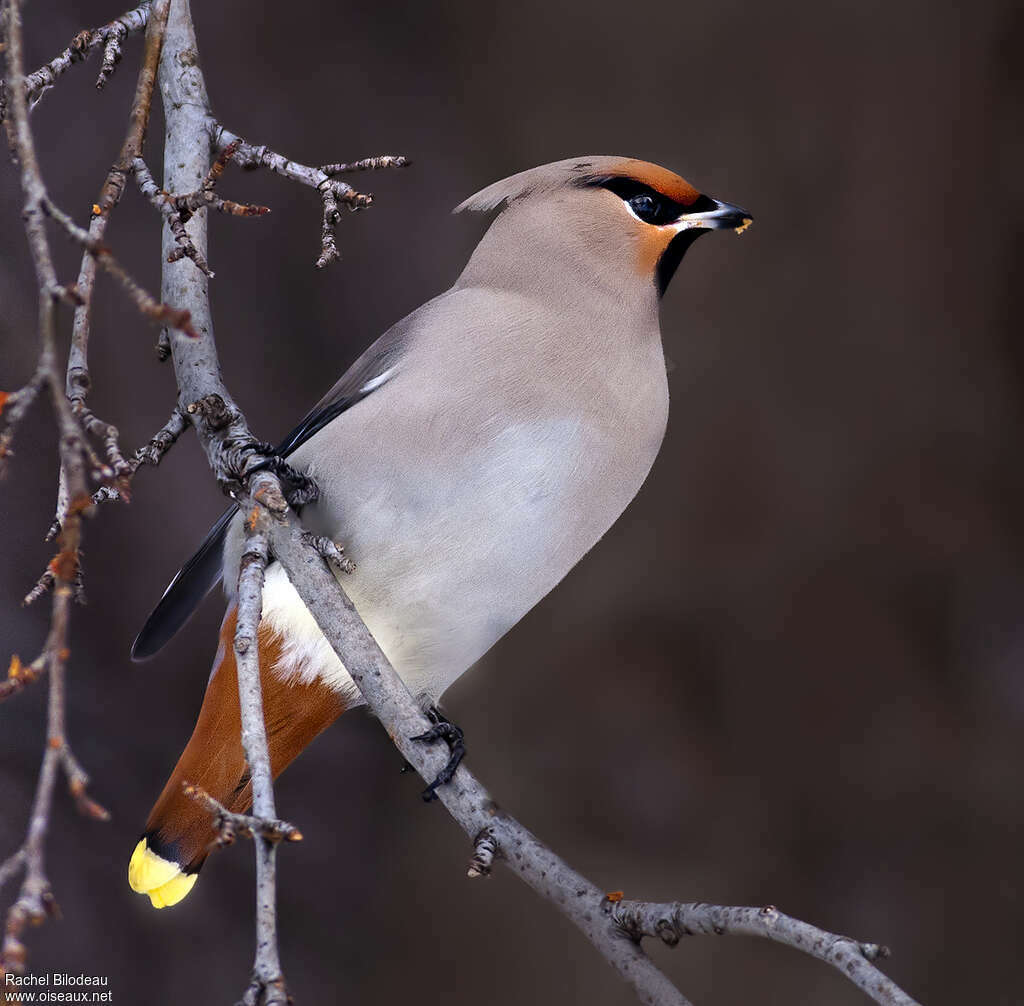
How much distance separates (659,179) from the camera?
2578 mm

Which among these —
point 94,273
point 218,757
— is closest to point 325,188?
point 94,273

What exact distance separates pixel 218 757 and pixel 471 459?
0.74m

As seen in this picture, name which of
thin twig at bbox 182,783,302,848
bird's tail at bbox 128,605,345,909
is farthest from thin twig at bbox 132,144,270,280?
bird's tail at bbox 128,605,345,909

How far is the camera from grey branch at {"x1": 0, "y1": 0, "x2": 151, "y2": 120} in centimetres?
205

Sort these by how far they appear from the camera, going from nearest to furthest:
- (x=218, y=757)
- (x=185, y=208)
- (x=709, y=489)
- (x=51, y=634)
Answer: (x=51, y=634) < (x=185, y=208) < (x=218, y=757) < (x=709, y=489)

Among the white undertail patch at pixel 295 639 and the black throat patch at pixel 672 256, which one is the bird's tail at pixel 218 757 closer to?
the white undertail patch at pixel 295 639

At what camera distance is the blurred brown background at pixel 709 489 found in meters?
3.46

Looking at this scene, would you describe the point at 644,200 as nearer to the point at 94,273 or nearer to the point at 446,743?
the point at 446,743

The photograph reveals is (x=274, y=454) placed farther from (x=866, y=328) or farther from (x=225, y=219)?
(x=866, y=328)

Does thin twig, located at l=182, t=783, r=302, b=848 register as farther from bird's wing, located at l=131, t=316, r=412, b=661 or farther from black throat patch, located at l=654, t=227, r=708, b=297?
black throat patch, located at l=654, t=227, r=708, b=297

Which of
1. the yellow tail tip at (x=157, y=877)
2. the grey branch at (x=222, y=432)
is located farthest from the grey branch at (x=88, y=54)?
the yellow tail tip at (x=157, y=877)

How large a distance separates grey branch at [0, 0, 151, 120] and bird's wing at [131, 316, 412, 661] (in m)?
0.67

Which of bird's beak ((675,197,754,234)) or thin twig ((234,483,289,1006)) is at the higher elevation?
bird's beak ((675,197,754,234))

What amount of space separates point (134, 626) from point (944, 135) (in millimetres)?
2445
